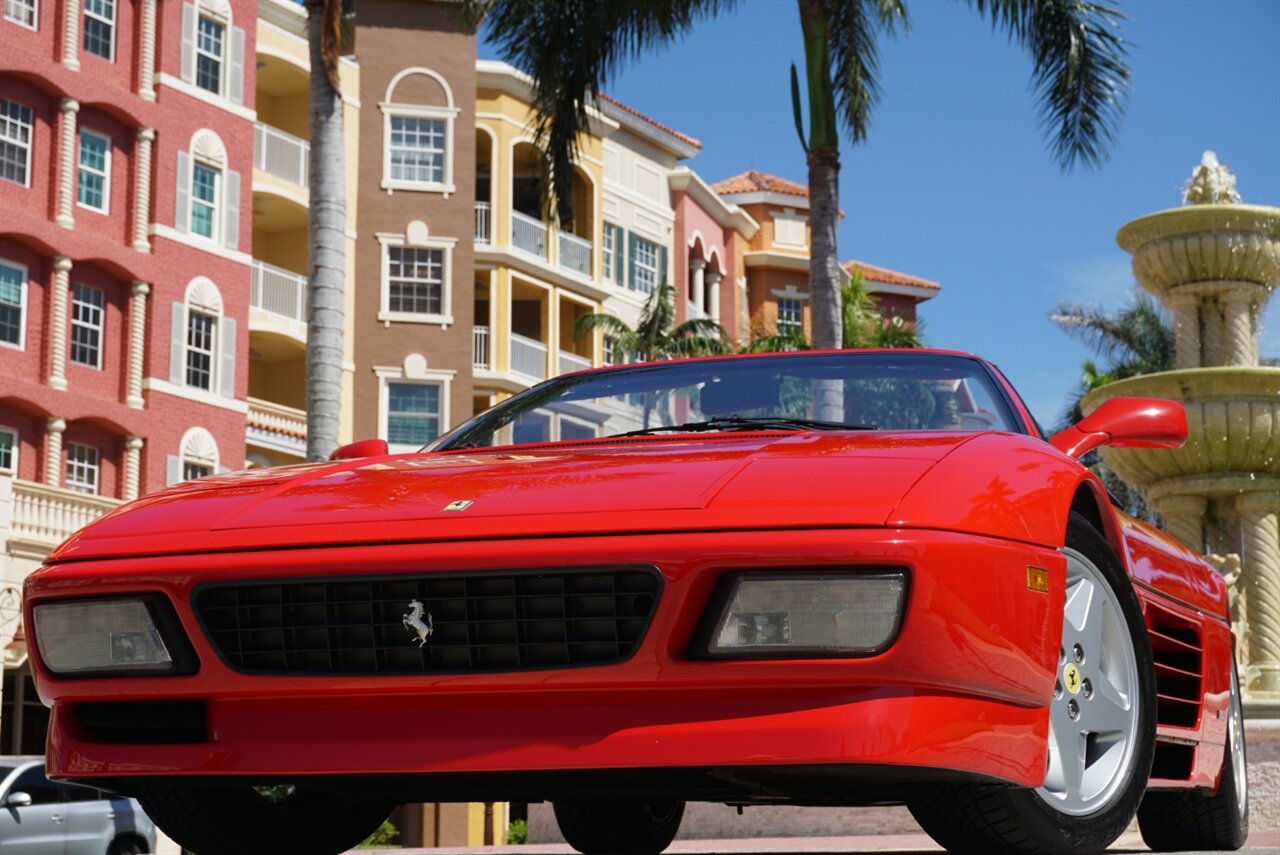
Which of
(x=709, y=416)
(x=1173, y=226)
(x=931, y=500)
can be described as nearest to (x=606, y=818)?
(x=709, y=416)

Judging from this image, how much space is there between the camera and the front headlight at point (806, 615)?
144 inches

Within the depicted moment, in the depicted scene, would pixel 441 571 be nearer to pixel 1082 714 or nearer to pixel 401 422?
pixel 1082 714

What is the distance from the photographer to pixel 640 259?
5534 cm

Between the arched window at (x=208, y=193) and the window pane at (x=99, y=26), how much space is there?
251cm

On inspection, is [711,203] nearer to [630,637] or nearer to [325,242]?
[325,242]

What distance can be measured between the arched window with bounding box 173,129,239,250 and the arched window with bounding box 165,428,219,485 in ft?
12.8

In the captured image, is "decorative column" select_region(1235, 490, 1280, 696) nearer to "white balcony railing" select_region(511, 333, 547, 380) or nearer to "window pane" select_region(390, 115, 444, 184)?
"white balcony railing" select_region(511, 333, 547, 380)

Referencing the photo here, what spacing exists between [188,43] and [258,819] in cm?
3571

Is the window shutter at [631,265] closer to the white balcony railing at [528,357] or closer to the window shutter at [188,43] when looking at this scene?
the white balcony railing at [528,357]

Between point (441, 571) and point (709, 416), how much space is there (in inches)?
70.6

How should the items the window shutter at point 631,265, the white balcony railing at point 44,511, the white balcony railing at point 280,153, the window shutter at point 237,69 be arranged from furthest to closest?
the window shutter at point 631,265
the white balcony railing at point 280,153
the window shutter at point 237,69
the white balcony railing at point 44,511

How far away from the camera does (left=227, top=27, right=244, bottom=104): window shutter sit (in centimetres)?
3972

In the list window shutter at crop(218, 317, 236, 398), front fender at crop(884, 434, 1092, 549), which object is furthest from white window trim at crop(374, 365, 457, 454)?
front fender at crop(884, 434, 1092, 549)

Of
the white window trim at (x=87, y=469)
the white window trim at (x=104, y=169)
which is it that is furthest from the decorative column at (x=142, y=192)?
the white window trim at (x=87, y=469)
